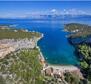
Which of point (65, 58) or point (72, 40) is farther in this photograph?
point (72, 40)

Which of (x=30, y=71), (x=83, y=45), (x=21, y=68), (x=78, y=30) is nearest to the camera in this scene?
(x=30, y=71)

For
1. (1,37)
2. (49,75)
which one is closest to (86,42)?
(1,37)

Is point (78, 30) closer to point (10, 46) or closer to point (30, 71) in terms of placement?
point (10, 46)

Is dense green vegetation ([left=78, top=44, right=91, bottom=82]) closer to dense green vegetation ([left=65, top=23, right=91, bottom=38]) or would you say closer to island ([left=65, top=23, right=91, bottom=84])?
island ([left=65, top=23, right=91, bottom=84])

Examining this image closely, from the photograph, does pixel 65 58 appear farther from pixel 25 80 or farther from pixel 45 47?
pixel 25 80

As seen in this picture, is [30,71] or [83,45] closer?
[30,71]

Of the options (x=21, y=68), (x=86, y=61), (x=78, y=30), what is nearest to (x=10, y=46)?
(x=86, y=61)
